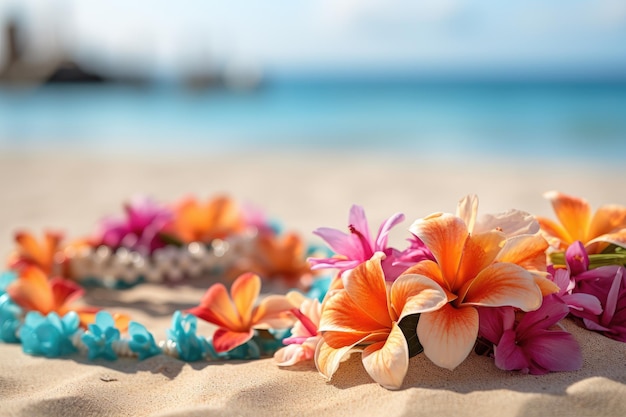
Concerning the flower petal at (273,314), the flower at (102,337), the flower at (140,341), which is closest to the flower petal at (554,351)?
the flower petal at (273,314)

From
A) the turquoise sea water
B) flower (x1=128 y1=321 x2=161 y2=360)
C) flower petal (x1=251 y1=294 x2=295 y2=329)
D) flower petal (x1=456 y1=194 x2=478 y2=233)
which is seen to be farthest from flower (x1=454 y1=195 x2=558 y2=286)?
the turquoise sea water

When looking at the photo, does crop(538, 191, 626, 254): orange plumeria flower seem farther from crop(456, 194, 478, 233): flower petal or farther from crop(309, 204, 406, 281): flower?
crop(309, 204, 406, 281): flower

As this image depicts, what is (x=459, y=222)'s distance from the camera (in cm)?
156

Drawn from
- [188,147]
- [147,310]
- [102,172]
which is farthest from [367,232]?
[188,147]

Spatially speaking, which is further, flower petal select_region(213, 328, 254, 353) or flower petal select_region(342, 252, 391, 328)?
flower petal select_region(213, 328, 254, 353)

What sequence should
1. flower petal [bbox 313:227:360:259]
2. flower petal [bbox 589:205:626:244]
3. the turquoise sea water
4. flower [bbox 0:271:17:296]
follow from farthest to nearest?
the turquoise sea water
flower [bbox 0:271:17:296]
flower petal [bbox 589:205:626:244]
flower petal [bbox 313:227:360:259]

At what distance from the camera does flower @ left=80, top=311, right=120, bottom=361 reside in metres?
1.99

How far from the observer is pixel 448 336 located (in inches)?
58.5

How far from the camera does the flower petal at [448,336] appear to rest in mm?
1474

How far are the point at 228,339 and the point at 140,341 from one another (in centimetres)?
27

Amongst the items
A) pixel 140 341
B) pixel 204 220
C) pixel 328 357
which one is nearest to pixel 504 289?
pixel 328 357

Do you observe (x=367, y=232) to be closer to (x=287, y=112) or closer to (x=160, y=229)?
(x=160, y=229)

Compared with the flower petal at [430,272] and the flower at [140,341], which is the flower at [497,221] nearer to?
the flower petal at [430,272]

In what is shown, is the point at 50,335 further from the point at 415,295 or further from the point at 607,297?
the point at 607,297
